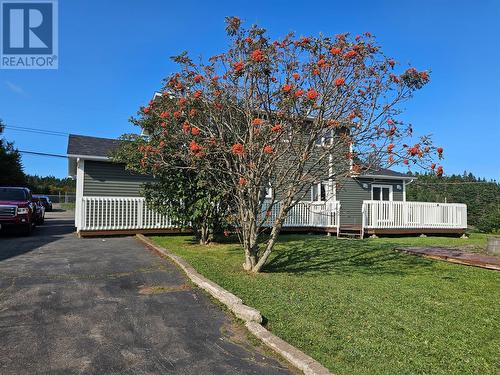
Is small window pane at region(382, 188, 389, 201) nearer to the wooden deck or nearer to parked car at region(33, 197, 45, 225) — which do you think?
the wooden deck

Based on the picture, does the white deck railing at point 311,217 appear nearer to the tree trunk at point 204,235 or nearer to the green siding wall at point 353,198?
the green siding wall at point 353,198

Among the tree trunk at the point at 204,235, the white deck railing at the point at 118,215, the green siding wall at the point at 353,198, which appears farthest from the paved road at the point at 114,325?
the green siding wall at the point at 353,198

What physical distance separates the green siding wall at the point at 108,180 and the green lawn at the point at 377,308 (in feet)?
24.5

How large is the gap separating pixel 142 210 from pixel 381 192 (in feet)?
47.5

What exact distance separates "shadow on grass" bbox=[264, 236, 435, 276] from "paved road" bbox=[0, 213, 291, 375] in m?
2.62

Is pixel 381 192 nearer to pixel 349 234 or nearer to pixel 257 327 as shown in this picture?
pixel 349 234

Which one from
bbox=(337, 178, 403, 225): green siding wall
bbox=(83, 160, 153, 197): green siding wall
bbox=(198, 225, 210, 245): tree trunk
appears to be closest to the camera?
bbox=(198, 225, 210, 245): tree trunk

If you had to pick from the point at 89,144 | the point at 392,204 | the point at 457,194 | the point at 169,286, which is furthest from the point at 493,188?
the point at 169,286

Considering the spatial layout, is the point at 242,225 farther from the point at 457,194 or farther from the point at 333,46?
the point at 457,194

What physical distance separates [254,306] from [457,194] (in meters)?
52.4

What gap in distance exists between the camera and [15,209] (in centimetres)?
1378

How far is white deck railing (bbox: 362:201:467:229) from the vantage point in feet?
53.7

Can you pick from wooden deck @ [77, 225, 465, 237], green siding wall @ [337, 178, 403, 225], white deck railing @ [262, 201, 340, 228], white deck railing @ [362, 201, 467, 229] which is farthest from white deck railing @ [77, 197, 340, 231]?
green siding wall @ [337, 178, 403, 225]

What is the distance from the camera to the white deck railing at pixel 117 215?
13.2 m
